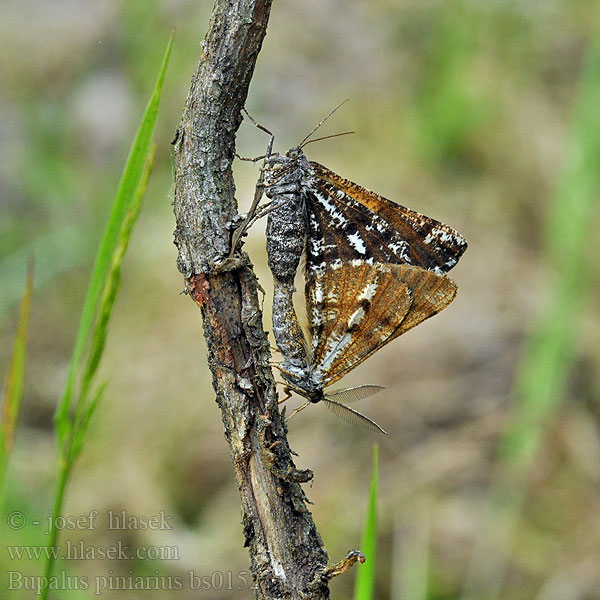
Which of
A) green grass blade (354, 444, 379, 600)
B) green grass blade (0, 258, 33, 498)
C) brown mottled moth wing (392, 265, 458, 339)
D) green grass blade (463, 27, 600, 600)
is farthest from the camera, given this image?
green grass blade (463, 27, 600, 600)

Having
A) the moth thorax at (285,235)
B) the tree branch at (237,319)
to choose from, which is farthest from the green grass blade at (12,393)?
the moth thorax at (285,235)

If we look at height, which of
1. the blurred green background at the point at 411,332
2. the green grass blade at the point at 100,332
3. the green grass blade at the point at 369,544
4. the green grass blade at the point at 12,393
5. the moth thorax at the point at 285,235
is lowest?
the green grass blade at the point at 369,544

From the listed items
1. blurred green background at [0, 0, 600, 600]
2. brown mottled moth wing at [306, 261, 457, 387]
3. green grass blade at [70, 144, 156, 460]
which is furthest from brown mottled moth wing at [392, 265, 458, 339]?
blurred green background at [0, 0, 600, 600]

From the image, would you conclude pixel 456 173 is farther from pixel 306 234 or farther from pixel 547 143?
pixel 306 234

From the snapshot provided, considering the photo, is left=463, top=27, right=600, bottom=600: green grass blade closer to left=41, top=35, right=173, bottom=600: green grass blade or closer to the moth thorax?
the moth thorax

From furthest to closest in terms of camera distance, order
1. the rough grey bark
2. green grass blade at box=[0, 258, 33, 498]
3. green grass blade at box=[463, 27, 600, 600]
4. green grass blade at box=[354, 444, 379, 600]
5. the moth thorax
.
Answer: green grass blade at box=[463, 27, 600, 600], the moth thorax, the rough grey bark, green grass blade at box=[354, 444, 379, 600], green grass blade at box=[0, 258, 33, 498]

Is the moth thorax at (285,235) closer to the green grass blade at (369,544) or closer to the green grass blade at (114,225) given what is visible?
the green grass blade at (114,225)

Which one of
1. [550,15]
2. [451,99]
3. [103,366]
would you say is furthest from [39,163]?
[550,15]

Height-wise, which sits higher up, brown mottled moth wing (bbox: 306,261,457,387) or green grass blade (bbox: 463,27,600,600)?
green grass blade (bbox: 463,27,600,600)
